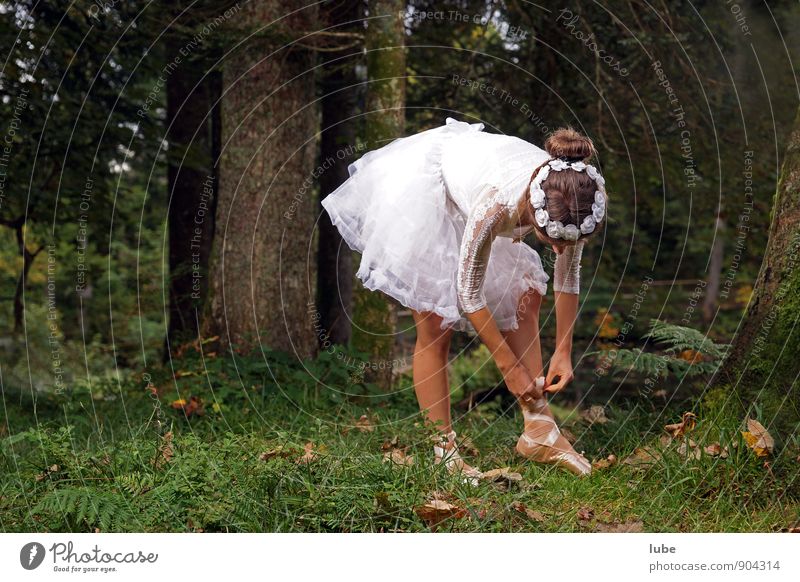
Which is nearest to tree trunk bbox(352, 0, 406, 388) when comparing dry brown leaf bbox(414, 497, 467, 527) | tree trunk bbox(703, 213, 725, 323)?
dry brown leaf bbox(414, 497, 467, 527)

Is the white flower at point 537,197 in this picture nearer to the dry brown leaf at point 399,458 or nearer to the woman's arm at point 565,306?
the woman's arm at point 565,306

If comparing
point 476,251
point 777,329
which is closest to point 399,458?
point 476,251

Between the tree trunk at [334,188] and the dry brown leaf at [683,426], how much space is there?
11.1ft

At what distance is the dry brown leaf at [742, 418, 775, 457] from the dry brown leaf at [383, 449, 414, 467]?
1.29 meters

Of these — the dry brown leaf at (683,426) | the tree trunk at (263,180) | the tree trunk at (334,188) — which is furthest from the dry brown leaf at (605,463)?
the tree trunk at (334,188)

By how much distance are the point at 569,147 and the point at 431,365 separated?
115 cm

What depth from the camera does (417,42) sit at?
6.33 m

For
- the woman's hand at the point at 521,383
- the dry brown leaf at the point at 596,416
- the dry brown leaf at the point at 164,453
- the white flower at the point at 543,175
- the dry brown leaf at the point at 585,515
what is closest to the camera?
the dry brown leaf at the point at 585,515

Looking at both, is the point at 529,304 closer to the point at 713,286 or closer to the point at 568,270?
the point at 568,270

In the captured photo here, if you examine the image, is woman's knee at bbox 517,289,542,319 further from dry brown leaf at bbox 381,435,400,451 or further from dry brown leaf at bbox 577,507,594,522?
dry brown leaf at bbox 577,507,594,522

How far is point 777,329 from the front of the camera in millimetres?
3666

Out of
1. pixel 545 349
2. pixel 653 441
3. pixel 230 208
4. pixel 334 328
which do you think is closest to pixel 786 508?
pixel 653 441

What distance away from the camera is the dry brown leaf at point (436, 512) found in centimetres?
298
